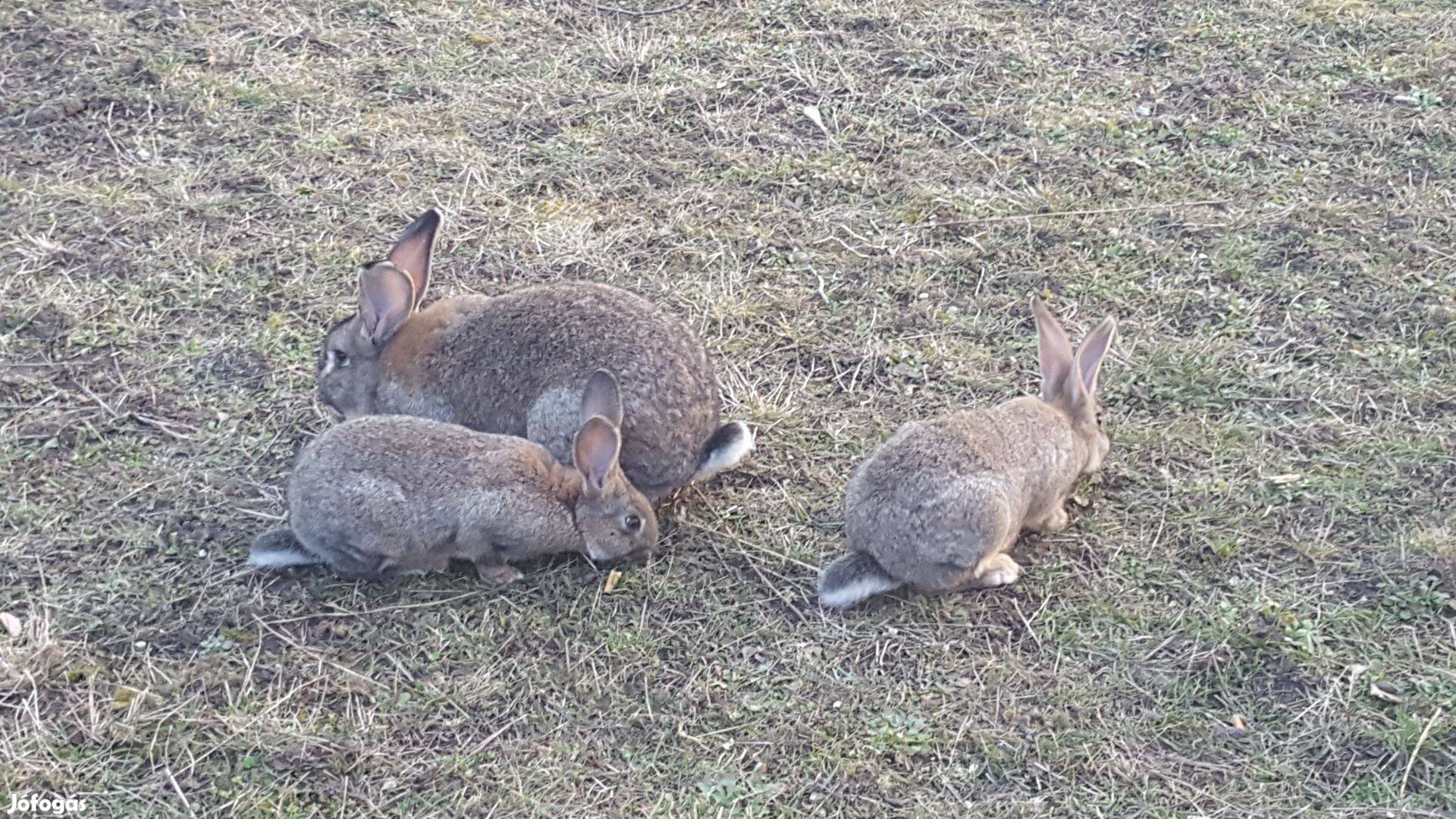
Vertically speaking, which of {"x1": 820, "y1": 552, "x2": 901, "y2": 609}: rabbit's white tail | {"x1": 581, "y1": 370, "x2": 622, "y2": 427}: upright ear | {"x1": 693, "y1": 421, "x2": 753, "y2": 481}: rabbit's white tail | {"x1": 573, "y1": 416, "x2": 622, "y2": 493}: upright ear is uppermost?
{"x1": 581, "y1": 370, "x2": 622, "y2": 427}: upright ear

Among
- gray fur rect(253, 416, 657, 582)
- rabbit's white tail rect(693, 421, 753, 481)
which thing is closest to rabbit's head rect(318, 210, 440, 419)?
gray fur rect(253, 416, 657, 582)

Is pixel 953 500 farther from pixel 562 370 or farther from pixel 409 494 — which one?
pixel 409 494

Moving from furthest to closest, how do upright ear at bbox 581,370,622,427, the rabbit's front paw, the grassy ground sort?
upright ear at bbox 581,370,622,427
the rabbit's front paw
the grassy ground

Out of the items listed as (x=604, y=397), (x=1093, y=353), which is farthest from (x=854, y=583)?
(x=1093, y=353)

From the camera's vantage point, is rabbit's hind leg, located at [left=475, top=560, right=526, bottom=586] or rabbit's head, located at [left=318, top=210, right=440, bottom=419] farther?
rabbit's head, located at [left=318, top=210, right=440, bottom=419]

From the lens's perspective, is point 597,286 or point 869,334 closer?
point 597,286

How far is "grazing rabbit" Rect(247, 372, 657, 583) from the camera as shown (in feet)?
13.7

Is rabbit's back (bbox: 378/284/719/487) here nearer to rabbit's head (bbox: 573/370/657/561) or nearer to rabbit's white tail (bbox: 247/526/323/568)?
rabbit's head (bbox: 573/370/657/561)

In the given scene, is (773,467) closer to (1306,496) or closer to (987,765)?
(987,765)

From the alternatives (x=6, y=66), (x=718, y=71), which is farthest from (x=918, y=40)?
(x=6, y=66)

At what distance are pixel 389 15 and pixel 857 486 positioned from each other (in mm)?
4742

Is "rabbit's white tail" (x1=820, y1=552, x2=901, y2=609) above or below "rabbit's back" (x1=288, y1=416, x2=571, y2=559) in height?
below

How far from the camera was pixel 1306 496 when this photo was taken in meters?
4.43

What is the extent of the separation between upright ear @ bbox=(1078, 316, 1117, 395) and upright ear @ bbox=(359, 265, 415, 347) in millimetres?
2424
